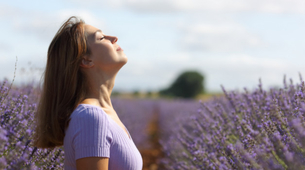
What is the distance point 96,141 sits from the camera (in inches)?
57.7

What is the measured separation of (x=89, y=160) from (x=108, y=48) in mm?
612

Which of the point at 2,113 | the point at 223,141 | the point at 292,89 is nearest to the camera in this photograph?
the point at 2,113

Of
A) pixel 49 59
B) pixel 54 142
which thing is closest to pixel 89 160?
pixel 54 142

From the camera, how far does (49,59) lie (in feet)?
5.84

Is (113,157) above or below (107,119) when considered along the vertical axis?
below

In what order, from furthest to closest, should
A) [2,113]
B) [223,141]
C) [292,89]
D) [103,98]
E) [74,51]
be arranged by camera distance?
[292,89] → [223,141] → [2,113] → [103,98] → [74,51]

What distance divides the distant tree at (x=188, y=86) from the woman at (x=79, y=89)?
37.6 meters

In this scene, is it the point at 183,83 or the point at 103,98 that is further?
the point at 183,83

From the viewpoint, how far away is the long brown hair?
1.69 m

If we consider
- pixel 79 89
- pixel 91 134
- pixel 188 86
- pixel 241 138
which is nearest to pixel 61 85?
pixel 79 89

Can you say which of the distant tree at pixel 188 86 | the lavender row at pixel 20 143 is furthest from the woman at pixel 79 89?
the distant tree at pixel 188 86

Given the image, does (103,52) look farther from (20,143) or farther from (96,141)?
(20,143)

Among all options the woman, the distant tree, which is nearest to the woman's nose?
the woman

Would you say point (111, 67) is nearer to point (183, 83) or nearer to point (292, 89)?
point (292, 89)
